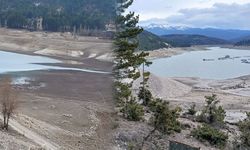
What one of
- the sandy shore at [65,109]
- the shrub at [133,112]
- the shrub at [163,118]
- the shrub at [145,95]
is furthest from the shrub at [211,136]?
the shrub at [145,95]

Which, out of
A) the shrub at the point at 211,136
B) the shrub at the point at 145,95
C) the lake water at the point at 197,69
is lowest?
the lake water at the point at 197,69

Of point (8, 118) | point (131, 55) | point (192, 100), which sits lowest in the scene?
point (192, 100)

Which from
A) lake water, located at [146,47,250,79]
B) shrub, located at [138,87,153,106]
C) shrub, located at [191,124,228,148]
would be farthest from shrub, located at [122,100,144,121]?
lake water, located at [146,47,250,79]

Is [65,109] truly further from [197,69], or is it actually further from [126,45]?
[197,69]

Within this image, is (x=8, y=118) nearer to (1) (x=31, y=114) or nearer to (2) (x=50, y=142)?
(2) (x=50, y=142)

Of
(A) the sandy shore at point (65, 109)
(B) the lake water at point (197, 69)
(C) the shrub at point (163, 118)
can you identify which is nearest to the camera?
(A) the sandy shore at point (65, 109)

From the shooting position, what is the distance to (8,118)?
86.0 ft

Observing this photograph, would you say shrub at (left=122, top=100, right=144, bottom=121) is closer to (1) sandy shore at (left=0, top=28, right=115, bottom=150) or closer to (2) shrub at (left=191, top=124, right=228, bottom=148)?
(1) sandy shore at (left=0, top=28, right=115, bottom=150)

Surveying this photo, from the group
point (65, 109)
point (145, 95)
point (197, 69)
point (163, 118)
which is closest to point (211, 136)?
point (163, 118)

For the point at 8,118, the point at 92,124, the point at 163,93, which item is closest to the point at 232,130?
the point at 92,124

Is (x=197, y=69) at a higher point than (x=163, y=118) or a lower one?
lower

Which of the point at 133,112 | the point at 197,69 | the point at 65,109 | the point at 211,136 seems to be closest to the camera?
the point at 211,136

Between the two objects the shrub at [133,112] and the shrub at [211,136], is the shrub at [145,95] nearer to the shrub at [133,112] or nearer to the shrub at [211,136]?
the shrub at [133,112]

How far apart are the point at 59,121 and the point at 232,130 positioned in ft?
47.6
